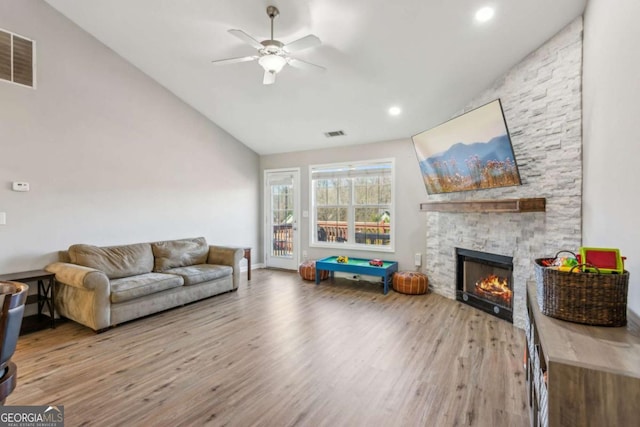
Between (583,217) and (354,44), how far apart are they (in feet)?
9.28

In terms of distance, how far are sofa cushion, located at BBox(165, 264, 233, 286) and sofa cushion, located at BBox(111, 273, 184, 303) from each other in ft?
0.43

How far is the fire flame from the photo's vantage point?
376 centimetres

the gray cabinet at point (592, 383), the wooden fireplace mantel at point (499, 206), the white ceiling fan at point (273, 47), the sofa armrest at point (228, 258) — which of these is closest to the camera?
the gray cabinet at point (592, 383)

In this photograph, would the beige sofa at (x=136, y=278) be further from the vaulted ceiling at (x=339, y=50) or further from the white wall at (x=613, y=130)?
the white wall at (x=613, y=130)

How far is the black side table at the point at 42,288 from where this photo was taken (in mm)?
3326

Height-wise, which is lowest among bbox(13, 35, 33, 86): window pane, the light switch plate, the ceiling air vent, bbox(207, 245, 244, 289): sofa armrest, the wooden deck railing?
bbox(207, 245, 244, 289): sofa armrest

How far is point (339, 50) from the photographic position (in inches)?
139

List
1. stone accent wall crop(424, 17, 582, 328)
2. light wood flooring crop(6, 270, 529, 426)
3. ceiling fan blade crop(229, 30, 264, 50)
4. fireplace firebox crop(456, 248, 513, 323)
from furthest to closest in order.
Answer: fireplace firebox crop(456, 248, 513, 323), stone accent wall crop(424, 17, 582, 328), ceiling fan blade crop(229, 30, 264, 50), light wood flooring crop(6, 270, 529, 426)

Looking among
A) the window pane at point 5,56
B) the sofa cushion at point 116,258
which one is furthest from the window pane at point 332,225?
the window pane at point 5,56

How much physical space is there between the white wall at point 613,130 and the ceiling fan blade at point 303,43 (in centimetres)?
206

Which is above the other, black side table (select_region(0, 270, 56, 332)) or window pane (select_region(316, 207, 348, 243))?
window pane (select_region(316, 207, 348, 243))

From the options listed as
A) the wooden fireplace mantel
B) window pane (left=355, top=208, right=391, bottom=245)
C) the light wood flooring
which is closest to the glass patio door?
window pane (left=355, top=208, right=391, bottom=245)

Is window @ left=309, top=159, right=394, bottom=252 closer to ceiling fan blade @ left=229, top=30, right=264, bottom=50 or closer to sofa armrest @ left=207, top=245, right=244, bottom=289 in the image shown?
sofa armrest @ left=207, top=245, right=244, bottom=289

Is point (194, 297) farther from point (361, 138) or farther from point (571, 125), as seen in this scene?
point (571, 125)
